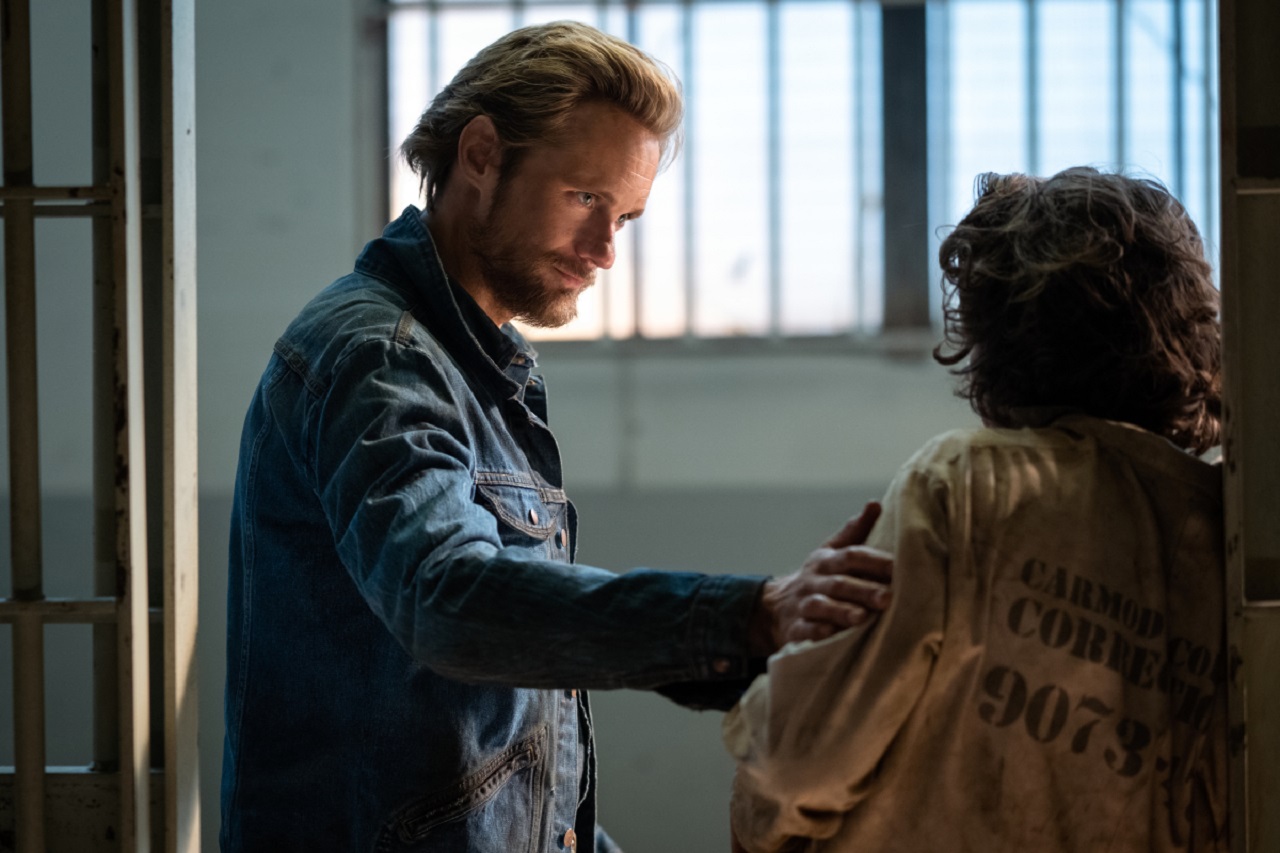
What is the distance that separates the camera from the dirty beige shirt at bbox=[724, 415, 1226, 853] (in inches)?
34.8

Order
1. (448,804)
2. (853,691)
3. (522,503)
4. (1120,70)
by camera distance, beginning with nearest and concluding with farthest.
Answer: (853,691)
(448,804)
(522,503)
(1120,70)

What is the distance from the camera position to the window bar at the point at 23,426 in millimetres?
1234

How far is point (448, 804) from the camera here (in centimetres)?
121

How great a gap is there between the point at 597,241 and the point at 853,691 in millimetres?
818

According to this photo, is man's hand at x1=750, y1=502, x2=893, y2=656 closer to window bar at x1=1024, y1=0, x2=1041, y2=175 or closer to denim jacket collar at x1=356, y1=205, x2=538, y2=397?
denim jacket collar at x1=356, y1=205, x2=538, y2=397

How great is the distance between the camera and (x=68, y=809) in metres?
1.27

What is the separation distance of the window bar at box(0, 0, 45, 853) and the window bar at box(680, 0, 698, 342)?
6.87 ft

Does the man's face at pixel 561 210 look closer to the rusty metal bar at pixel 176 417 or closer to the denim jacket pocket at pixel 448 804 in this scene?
the rusty metal bar at pixel 176 417

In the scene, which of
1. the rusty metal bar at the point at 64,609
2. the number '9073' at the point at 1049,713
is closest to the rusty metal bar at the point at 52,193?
the rusty metal bar at the point at 64,609

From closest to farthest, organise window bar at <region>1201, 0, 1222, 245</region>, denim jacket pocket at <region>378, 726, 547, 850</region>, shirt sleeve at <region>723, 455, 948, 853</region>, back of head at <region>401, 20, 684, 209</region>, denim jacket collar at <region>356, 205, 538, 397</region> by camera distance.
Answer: shirt sleeve at <region>723, 455, 948, 853</region>
denim jacket pocket at <region>378, 726, 547, 850</region>
denim jacket collar at <region>356, 205, 538, 397</region>
back of head at <region>401, 20, 684, 209</region>
window bar at <region>1201, 0, 1222, 245</region>

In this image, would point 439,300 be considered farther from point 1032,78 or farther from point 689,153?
point 1032,78

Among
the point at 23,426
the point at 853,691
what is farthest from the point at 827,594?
the point at 23,426

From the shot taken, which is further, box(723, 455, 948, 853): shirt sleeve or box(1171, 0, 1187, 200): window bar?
box(1171, 0, 1187, 200): window bar

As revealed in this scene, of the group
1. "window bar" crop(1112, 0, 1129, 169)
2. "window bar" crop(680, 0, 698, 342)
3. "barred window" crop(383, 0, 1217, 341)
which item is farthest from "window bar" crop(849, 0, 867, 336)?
"window bar" crop(1112, 0, 1129, 169)
